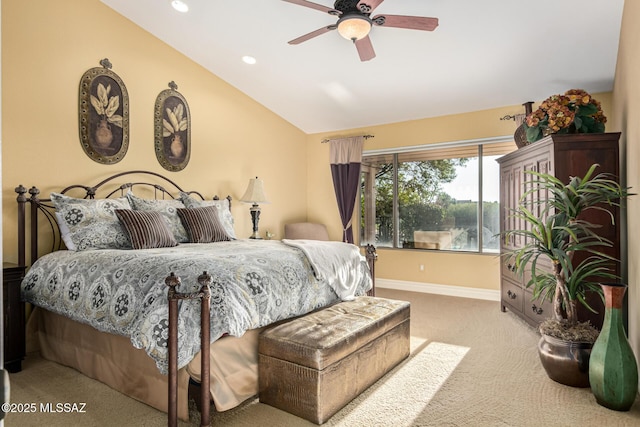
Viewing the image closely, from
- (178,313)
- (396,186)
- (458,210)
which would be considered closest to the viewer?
(178,313)

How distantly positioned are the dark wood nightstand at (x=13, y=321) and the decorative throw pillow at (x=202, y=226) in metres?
1.33

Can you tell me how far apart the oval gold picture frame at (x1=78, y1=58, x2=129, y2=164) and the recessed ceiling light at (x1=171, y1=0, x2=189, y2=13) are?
85cm

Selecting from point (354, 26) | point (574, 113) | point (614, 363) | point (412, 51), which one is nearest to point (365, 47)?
point (354, 26)

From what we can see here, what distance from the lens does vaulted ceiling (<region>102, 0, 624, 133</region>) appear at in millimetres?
3518

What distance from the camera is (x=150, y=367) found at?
93.7 inches

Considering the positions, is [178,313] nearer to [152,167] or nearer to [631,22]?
[152,167]

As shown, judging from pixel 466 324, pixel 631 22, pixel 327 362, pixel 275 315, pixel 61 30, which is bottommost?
pixel 466 324

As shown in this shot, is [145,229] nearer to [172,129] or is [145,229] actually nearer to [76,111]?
[76,111]

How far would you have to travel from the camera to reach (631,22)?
9.53ft

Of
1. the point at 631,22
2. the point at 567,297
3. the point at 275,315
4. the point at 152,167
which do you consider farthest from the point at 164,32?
the point at 567,297

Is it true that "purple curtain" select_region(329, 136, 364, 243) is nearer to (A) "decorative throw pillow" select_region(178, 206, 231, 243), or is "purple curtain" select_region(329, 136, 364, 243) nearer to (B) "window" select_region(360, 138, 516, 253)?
(B) "window" select_region(360, 138, 516, 253)

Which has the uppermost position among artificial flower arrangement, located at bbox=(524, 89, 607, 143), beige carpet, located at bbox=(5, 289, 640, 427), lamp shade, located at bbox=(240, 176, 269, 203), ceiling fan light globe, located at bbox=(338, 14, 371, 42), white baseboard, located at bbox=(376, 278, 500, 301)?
ceiling fan light globe, located at bbox=(338, 14, 371, 42)

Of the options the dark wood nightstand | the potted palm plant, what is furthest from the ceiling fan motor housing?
the dark wood nightstand

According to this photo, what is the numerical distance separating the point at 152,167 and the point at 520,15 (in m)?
3.82
